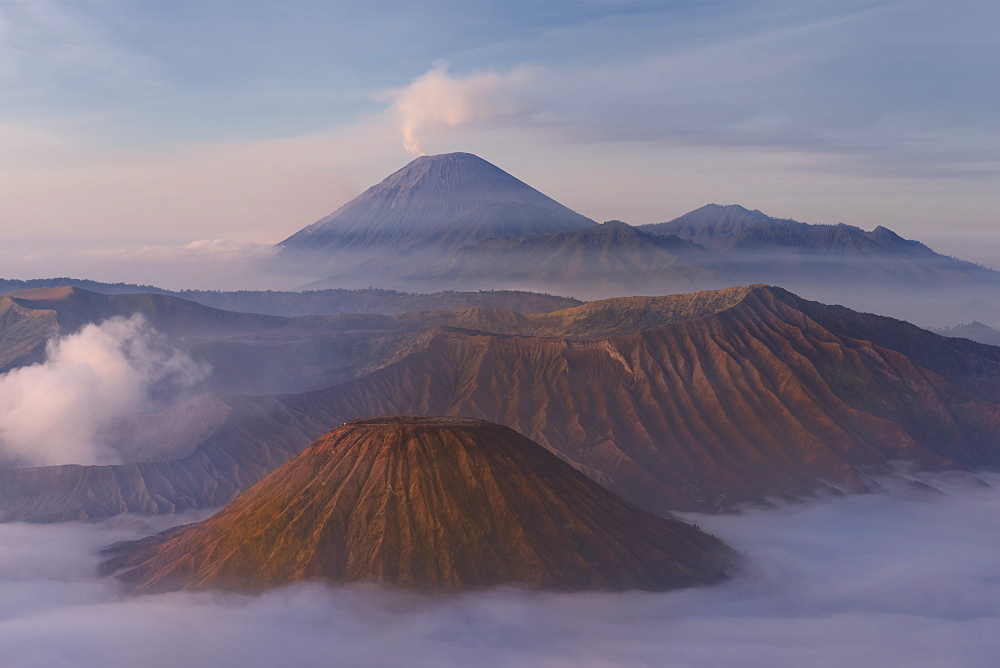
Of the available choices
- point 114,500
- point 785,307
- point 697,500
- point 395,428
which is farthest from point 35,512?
point 785,307

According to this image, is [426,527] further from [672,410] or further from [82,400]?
[82,400]

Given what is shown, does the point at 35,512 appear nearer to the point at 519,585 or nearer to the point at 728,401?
the point at 519,585

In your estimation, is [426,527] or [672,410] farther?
[672,410]

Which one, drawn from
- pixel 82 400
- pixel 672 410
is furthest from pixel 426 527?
pixel 82 400

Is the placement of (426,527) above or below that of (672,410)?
below

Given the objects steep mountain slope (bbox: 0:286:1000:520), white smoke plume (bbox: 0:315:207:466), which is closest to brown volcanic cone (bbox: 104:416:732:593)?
steep mountain slope (bbox: 0:286:1000:520)
